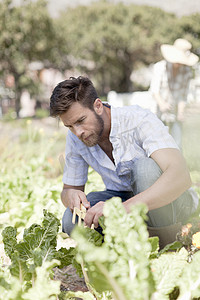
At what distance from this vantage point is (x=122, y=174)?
1.99 metres

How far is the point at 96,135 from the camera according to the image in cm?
181

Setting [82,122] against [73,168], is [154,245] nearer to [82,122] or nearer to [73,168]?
[82,122]

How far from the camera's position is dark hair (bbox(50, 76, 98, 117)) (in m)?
1.74

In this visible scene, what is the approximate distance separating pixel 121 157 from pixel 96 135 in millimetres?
197

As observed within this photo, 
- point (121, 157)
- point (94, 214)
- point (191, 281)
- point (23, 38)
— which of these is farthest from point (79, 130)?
point (23, 38)

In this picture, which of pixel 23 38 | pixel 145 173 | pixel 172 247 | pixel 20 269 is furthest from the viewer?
pixel 23 38

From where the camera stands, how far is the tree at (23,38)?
14648 millimetres

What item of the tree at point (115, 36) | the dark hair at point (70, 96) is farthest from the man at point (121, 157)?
the tree at point (115, 36)

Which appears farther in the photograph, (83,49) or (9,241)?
(83,49)

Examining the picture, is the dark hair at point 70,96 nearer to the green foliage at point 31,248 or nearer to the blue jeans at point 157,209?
the blue jeans at point 157,209

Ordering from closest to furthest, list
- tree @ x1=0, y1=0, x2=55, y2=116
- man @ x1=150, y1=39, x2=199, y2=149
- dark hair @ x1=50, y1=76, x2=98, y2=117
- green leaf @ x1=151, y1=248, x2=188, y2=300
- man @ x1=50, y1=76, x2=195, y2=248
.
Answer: green leaf @ x1=151, y1=248, x2=188, y2=300
man @ x1=50, y1=76, x2=195, y2=248
dark hair @ x1=50, y1=76, x2=98, y2=117
man @ x1=150, y1=39, x2=199, y2=149
tree @ x1=0, y1=0, x2=55, y2=116

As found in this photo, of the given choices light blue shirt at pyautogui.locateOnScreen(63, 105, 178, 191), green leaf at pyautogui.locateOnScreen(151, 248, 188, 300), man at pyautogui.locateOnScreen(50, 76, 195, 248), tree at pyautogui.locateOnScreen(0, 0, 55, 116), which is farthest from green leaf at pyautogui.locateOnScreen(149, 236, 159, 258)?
tree at pyautogui.locateOnScreen(0, 0, 55, 116)

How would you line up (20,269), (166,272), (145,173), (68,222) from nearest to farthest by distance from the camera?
(166,272) → (20,269) → (145,173) → (68,222)

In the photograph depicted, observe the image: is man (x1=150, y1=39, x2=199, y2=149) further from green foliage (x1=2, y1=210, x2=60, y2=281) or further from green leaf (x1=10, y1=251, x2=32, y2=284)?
green leaf (x1=10, y1=251, x2=32, y2=284)
